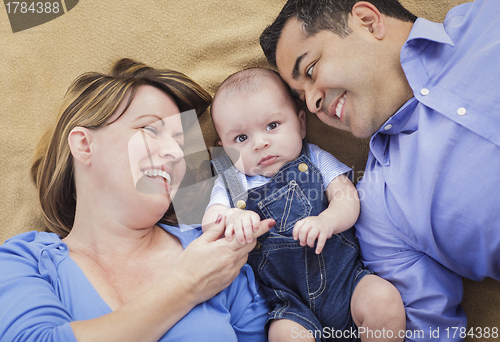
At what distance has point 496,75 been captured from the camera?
1.14 meters

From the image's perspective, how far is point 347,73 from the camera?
1.36 metres

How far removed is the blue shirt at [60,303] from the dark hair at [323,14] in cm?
111

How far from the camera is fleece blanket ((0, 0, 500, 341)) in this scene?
188cm

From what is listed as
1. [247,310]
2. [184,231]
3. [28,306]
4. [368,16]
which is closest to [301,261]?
[247,310]

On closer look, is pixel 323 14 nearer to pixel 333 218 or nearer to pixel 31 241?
pixel 333 218

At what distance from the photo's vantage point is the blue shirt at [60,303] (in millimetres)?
1014

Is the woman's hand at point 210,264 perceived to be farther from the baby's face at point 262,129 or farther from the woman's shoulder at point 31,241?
the woman's shoulder at point 31,241

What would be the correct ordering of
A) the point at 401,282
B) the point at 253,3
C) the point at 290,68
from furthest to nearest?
the point at 253,3 → the point at 290,68 → the point at 401,282

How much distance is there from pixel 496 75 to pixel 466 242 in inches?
22.9

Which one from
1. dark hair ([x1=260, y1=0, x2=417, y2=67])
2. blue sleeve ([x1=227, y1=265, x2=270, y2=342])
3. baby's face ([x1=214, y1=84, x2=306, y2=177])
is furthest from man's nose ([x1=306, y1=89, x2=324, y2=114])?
blue sleeve ([x1=227, y1=265, x2=270, y2=342])

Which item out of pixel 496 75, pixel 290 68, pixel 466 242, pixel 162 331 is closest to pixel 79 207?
pixel 162 331

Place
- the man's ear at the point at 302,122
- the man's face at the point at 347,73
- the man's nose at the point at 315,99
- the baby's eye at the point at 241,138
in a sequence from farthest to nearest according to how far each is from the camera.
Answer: the man's ear at the point at 302,122, the baby's eye at the point at 241,138, the man's nose at the point at 315,99, the man's face at the point at 347,73

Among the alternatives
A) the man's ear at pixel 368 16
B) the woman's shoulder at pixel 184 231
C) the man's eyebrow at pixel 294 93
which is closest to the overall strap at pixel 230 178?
the woman's shoulder at pixel 184 231

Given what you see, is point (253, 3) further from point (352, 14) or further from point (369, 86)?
point (369, 86)
